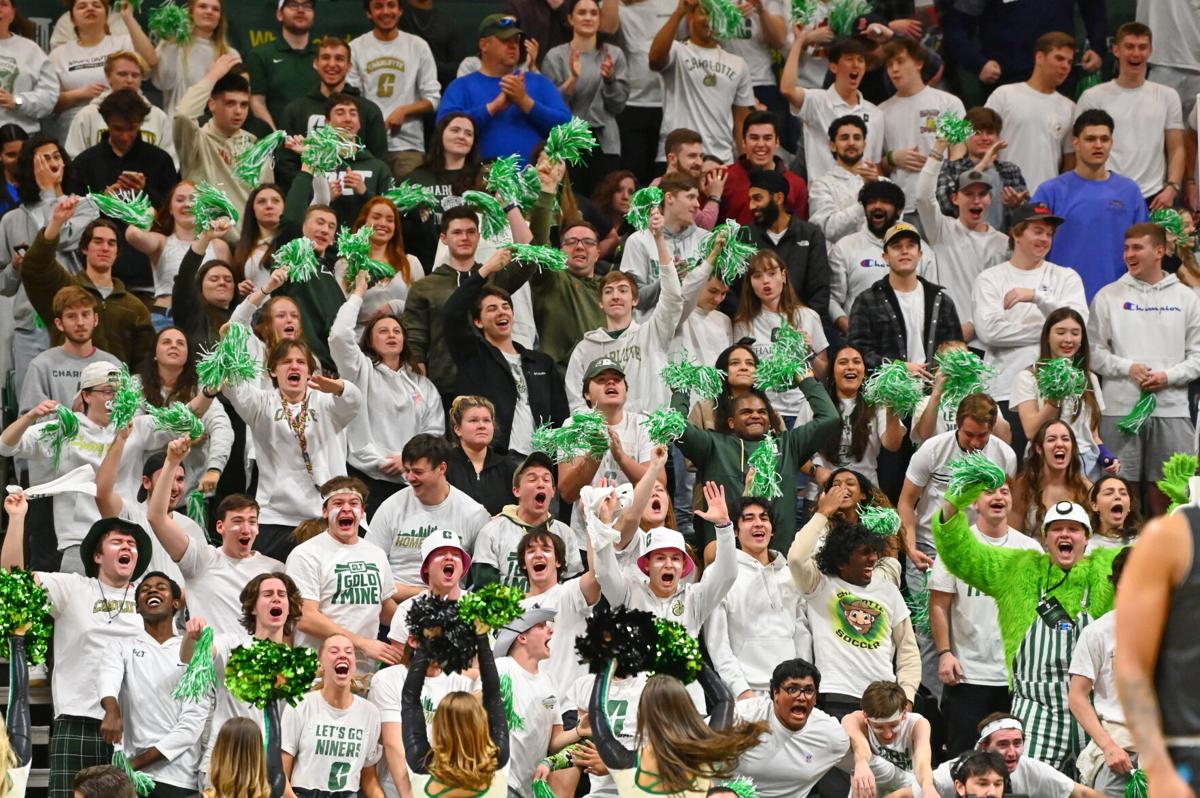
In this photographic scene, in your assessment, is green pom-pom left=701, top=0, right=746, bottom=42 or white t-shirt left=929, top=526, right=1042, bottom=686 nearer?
white t-shirt left=929, top=526, right=1042, bottom=686

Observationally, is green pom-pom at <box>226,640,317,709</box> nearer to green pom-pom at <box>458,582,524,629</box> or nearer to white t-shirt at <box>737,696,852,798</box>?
green pom-pom at <box>458,582,524,629</box>

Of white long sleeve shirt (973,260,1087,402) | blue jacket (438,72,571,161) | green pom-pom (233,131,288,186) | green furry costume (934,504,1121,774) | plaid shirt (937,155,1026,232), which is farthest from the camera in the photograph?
plaid shirt (937,155,1026,232)

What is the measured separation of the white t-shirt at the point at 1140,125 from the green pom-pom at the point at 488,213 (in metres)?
5.06

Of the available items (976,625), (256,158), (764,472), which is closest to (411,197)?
(256,158)

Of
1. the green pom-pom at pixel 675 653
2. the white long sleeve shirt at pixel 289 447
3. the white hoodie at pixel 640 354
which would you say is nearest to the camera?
the green pom-pom at pixel 675 653

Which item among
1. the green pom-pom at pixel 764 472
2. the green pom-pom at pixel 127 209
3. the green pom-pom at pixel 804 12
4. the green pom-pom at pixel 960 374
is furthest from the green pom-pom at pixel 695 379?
the green pom-pom at pixel 804 12

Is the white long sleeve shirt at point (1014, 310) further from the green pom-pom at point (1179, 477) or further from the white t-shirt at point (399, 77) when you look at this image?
the green pom-pom at point (1179, 477)

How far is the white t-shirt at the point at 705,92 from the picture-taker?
14328mm

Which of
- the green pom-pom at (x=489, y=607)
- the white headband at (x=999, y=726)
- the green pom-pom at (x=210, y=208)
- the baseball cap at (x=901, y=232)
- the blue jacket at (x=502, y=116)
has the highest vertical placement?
the blue jacket at (x=502, y=116)

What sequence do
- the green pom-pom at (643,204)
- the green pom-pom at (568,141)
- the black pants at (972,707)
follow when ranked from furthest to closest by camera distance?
the green pom-pom at (568,141) → the green pom-pom at (643,204) → the black pants at (972,707)

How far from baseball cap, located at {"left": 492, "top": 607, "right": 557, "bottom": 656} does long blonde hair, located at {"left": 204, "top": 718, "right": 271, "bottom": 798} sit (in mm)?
1364

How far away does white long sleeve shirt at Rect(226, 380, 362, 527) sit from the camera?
1043cm

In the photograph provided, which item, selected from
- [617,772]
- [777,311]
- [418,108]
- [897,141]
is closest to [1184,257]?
[897,141]

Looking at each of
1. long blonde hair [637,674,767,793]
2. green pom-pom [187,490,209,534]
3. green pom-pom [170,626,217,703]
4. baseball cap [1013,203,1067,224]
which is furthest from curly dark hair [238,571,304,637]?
baseball cap [1013,203,1067,224]
